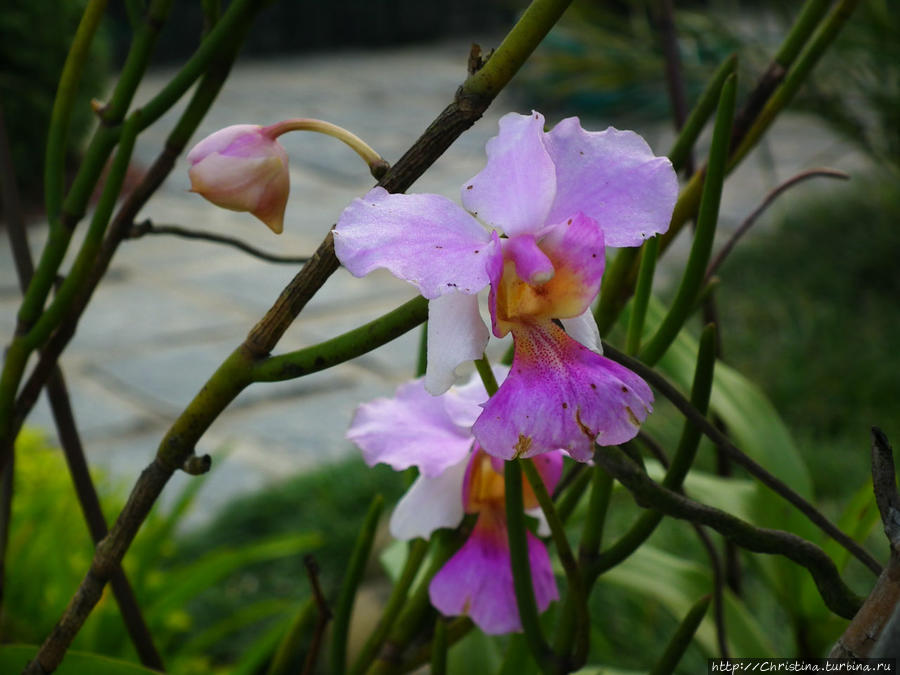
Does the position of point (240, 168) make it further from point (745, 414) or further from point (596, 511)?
point (745, 414)

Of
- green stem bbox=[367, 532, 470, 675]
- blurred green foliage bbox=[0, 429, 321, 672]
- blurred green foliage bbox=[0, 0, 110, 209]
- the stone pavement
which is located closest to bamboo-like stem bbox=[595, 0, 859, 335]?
green stem bbox=[367, 532, 470, 675]

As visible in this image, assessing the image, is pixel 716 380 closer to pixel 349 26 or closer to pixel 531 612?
pixel 531 612

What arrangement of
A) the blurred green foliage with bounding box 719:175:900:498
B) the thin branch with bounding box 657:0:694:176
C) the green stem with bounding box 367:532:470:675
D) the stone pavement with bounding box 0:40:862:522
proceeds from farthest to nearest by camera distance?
the stone pavement with bounding box 0:40:862:522
the blurred green foliage with bounding box 719:175:900:498
the thin branch with bounding box 657:0:694:176
the green stem with bounding box 367:532:470:675

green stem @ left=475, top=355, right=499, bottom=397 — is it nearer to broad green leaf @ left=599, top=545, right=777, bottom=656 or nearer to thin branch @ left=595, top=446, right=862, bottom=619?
thin branch @ left=595, top=446, right=862, bottom=619

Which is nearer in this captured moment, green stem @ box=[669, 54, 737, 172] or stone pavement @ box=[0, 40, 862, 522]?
green stem @ box=[669, 54, 737, 172]

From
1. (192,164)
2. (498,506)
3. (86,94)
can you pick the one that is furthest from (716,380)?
(86,94)
